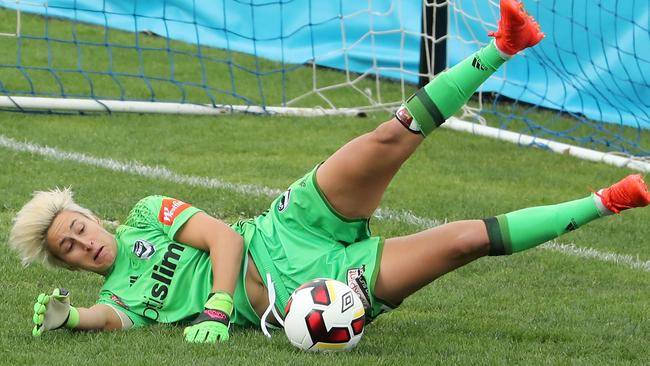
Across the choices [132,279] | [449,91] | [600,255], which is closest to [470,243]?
[449,91]

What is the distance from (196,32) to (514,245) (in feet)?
21.6

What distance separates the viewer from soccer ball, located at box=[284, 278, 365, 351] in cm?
419

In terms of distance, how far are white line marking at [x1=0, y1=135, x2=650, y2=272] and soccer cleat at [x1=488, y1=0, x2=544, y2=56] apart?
1.89m

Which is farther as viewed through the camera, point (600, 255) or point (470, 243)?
point (600, 255)

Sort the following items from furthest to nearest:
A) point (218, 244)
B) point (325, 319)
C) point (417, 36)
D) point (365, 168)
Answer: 1. point (417, 36)
2. point (218, 244)
3. point (365, 168)
4. point (325, 319)

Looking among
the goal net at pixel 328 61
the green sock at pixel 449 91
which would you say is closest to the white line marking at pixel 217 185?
the goal net at pixel 328 61

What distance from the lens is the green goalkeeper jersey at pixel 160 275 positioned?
185 inches

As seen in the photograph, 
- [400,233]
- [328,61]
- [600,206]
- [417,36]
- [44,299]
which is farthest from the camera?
[328,61]

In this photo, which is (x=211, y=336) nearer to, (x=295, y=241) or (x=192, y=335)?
(x=192, y=335)

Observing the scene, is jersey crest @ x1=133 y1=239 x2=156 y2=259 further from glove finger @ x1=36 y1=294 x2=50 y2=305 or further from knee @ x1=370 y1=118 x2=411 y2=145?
knee @ x1=370 y1=118 x2=411 y2=145

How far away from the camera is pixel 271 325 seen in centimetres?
464

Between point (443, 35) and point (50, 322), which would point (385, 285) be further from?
point (443, 35)

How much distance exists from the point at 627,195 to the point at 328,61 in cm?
719

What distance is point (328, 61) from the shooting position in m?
11.3
